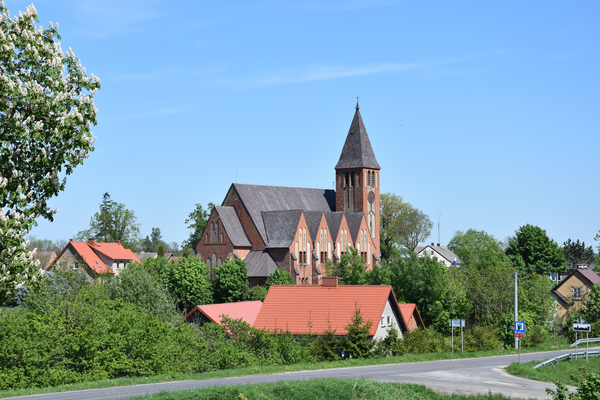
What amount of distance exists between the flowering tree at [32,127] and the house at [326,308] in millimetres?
30810

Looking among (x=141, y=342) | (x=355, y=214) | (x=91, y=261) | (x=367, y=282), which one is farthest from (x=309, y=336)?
(x=91, y=261)

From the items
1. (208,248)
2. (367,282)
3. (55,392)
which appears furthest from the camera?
(208,248)

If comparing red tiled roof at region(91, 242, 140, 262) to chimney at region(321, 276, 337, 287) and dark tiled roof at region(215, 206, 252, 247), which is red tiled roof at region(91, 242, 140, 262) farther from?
chimney at region(321, 276, 337, 287)

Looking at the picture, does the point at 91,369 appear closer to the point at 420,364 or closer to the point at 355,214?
the point at 420,364

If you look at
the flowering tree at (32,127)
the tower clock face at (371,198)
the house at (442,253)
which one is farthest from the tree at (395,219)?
the flowering tree at (32,127)

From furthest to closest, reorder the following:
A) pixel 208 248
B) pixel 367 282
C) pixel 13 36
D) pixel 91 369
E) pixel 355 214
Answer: pixel 355 214
pixel 208 248
pixel 367 282
pixel 91 369
pixel 13 36

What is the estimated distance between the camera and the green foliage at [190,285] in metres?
66.7

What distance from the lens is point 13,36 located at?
1046 cm

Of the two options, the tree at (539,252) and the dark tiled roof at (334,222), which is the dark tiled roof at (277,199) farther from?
the tree at (539,252)

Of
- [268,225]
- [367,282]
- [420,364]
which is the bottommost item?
[420,364]

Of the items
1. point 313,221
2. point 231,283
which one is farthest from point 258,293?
point 313,221

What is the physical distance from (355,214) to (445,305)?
32.3 meters

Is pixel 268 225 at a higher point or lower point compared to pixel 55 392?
higher

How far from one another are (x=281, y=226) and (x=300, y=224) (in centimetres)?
226
